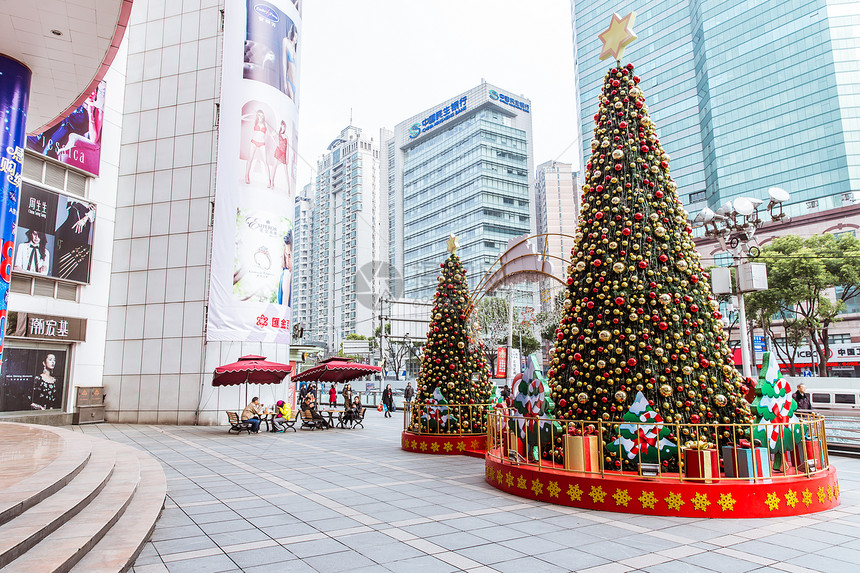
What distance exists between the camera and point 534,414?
9109mm

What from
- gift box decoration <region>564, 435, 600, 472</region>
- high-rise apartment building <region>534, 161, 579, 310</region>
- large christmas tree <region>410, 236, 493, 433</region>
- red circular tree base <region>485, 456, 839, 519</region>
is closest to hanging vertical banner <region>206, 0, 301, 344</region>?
large christmas tree <region>410, 236, 493, 433</region>

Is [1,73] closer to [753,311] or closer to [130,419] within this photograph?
[130,419]

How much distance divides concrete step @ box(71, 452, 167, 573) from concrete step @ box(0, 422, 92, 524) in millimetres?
825

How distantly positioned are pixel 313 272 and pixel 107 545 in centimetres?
13558

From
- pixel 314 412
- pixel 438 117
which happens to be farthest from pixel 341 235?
pixel 314 412

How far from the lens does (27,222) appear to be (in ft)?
63.3

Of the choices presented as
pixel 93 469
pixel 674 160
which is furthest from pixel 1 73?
pixel 674 160

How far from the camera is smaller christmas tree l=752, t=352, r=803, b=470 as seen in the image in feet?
24.7

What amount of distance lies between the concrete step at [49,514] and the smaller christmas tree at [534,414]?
6.17 metres

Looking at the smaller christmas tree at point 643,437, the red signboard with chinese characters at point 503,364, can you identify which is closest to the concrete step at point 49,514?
the smaller christmas tree at point 643,437

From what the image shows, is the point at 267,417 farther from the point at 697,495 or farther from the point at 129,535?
the point at 697,495

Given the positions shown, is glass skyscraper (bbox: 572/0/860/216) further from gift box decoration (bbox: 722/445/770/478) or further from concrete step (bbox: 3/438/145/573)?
concrete step (bbox: 3/438/145/573)

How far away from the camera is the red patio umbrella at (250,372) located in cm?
1892

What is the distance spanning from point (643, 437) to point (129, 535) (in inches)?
261
